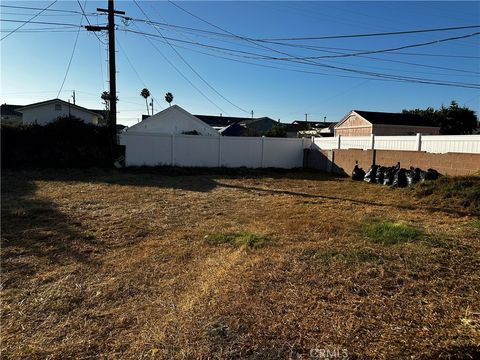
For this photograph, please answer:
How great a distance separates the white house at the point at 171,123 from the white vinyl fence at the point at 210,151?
21.5 feet

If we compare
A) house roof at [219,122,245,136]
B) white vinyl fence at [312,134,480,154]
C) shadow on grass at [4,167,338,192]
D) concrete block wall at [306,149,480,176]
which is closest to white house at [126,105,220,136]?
house roof at [219,122,245,136]

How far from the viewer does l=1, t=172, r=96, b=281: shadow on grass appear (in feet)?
14.1

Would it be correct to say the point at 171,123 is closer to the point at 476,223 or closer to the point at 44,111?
the point at 44,111

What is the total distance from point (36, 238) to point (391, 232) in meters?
5.04

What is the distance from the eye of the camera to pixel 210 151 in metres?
17.4

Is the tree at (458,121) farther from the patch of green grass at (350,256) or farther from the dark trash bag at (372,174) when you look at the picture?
the patch of green grass at (350,256)

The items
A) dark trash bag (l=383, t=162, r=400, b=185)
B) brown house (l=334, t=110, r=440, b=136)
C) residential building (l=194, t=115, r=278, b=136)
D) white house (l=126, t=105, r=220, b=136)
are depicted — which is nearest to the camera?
dark trash bag (l=383, t=162, r=400, b=185)

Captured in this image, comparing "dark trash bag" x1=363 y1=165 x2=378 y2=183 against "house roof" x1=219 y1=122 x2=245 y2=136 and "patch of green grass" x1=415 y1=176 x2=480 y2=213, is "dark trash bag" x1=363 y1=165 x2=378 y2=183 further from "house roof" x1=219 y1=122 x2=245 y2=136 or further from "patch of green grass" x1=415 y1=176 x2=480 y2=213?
"house roof" x1=219 y1=122 x2=245 y2=136

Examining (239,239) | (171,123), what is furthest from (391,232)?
(171,123)

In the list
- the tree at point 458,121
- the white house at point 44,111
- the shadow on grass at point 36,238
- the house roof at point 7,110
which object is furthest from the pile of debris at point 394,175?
the house roof at point 7,110

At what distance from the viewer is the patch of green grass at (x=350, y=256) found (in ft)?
13.9

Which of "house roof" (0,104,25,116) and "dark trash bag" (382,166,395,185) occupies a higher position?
"house roof" (0,104,25,116)

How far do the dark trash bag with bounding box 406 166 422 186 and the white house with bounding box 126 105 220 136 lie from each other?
14838mm

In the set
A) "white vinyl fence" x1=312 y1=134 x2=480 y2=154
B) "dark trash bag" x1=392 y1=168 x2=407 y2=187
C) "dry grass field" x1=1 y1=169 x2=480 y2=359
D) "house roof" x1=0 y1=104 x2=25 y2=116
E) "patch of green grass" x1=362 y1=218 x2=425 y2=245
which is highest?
"house roof" x1=0 y1=104 x2=25 y2=116
